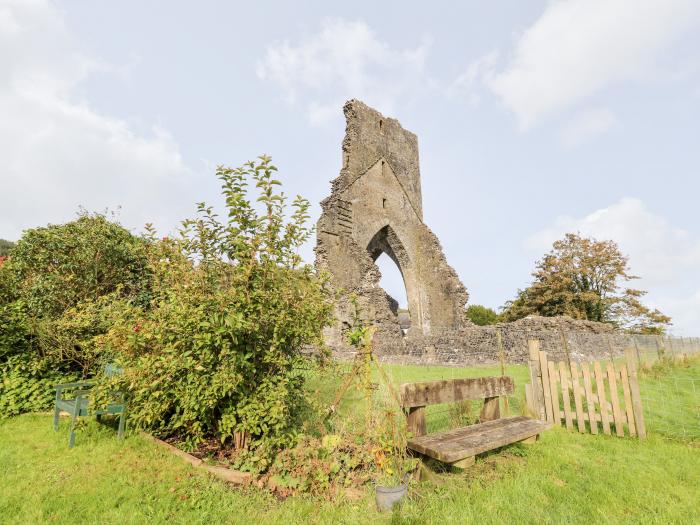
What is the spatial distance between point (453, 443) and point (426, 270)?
65.7 ft

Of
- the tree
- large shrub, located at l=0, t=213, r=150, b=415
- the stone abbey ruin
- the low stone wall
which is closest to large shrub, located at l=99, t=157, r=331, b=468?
large shrub, located at l=0, t=213, r=150, b=415

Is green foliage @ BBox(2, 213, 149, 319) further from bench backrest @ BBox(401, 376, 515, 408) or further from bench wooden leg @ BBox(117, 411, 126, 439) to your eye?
bench backrest @ BBox(401, 376, 515, 408)

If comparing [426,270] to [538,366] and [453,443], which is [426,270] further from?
[453,443]

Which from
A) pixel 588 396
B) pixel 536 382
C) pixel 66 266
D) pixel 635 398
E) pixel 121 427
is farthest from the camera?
pixel 66 266

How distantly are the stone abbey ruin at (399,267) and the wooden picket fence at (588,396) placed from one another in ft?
28.3

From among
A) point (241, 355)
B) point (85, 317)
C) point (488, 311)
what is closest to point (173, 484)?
point (241, 355)

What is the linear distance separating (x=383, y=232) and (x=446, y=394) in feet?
63.2

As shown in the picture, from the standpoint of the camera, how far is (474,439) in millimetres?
3803

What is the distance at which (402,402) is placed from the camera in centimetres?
375

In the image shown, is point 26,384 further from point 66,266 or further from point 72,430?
point 72,430

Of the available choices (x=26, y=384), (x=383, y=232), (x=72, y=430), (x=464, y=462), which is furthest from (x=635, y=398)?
(x=383, y=232)

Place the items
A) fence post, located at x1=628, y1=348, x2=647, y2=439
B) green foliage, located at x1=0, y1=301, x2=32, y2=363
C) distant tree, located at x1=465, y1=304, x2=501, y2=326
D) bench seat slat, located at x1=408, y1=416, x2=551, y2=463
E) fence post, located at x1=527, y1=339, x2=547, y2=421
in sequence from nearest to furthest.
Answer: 1. bench seat slat, located at x1=408, y1=416, x2=551, y2=463
2. fence post, located at x1=628, y1=348, x2=647, y2=439
3. fence post, located at x1=527, y1=339, x2=547, y2=421
4. green foliage, located at x1=0, y1=301, x2=32, y2=363
5. distant tree, located at x1=465, y1=304, x2=501, y2=326

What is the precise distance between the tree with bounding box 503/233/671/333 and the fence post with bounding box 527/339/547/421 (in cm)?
2983

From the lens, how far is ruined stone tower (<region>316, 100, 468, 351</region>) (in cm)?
1805
